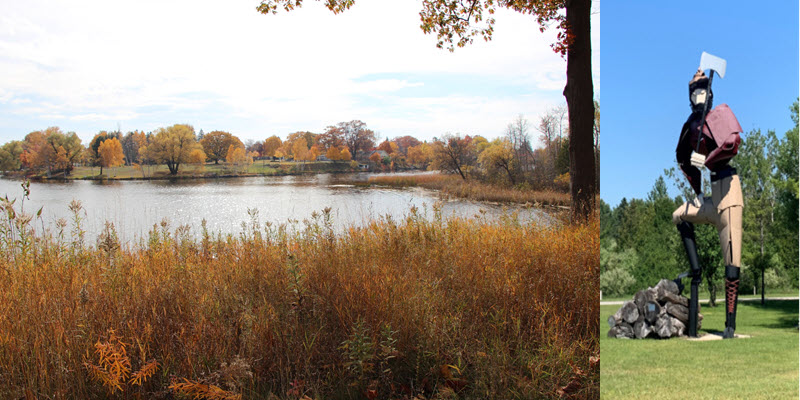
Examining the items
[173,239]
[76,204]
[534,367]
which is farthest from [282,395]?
[76,204]

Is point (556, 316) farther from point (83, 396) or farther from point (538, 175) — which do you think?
point (538, 175)

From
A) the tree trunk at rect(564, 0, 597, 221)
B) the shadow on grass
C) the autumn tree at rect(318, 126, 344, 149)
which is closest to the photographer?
the shadow on grass

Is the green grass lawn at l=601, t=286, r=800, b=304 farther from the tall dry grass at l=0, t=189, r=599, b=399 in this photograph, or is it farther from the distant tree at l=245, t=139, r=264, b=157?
the distant tree at l=245, t=139, r=264, b=157

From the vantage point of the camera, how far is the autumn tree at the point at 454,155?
6.31 meters

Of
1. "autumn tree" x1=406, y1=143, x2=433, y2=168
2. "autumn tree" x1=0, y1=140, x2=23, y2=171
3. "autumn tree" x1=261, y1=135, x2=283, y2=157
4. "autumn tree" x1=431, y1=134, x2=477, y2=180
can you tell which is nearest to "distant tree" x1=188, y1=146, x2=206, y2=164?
"autumn tree" x1=261, y1=135, x2=283, y2=157

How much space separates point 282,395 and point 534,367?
1526mm

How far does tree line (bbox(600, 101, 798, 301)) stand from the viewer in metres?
2.51

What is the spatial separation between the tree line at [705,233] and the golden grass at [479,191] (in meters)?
3.74

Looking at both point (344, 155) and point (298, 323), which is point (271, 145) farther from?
point (298, 323)

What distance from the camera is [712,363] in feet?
7.97

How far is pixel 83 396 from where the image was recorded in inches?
109

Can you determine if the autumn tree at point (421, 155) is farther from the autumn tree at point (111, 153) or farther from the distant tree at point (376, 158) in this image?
the autumn tree at point (111, 153)

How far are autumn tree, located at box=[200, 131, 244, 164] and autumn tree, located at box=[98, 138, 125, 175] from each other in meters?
0.86

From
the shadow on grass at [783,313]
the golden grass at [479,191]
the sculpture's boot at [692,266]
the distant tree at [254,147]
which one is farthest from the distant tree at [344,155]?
the shadow on grass at [783,313]
